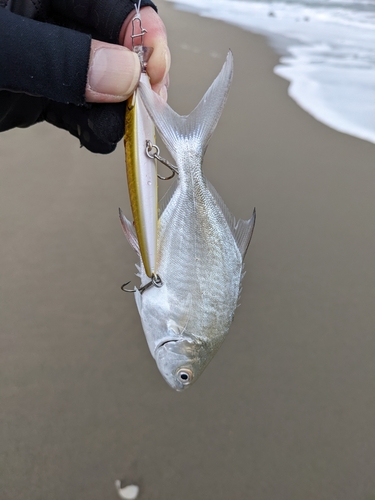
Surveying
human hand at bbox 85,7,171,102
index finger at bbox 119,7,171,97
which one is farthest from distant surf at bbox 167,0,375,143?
human hand at bbox 85,7,171,102

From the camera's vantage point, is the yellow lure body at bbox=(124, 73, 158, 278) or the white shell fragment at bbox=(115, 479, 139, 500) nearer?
the yellow lure body at bbox=(124, 73, 158, 278)

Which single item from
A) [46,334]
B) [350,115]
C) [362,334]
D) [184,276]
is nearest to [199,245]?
[184,276]

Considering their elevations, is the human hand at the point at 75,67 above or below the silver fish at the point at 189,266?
above

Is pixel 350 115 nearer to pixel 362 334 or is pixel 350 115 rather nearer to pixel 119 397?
pixel 362 334

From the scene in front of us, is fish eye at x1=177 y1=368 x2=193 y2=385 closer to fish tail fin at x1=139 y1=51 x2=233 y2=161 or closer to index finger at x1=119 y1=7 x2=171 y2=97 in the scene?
fish tail fin at x1=139 y1=51 x2=233 y2=161

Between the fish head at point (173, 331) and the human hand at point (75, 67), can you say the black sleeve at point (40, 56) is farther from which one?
the fish head at point (173, 331)

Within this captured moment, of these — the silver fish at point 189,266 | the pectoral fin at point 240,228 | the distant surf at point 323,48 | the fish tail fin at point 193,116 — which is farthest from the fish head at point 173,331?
the distant surf at point 323,48
